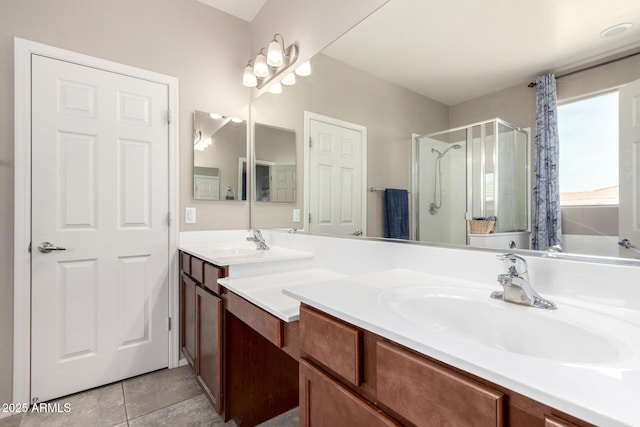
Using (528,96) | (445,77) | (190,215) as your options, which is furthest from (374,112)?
(190,215)

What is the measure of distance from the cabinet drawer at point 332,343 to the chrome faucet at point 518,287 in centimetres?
44

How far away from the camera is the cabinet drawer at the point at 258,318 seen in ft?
3.34

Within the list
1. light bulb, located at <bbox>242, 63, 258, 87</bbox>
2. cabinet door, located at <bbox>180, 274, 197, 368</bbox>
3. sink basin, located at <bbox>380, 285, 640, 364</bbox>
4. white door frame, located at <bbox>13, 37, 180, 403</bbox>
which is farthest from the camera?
light bulb, located at <bbox>242, 63, 258, 87</bbox>

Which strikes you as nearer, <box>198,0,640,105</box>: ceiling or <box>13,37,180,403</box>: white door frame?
<box>198,0,640,105</box>: ceiling

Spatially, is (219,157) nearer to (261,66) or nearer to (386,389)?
(261,66)

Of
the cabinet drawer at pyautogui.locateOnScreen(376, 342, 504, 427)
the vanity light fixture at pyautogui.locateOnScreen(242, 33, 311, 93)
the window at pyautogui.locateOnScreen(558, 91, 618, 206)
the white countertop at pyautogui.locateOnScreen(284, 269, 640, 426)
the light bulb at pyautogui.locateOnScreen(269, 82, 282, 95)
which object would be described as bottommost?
the cabinet drawer at pyautogui.locateOnScreen(376, 342, 504, 427)

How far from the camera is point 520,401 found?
0.45 m

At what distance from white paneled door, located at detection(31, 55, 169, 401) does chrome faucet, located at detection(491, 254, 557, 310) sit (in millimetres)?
2028

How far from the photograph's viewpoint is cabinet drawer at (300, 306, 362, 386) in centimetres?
71

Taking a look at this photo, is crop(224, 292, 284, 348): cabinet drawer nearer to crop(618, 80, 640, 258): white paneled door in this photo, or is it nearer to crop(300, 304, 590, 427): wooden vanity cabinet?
crop(300, 304, 590, 427): wooden vanity cabinet

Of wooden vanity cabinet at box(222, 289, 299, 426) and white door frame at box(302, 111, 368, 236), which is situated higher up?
white door frame at box(302, 111, 368, 236)

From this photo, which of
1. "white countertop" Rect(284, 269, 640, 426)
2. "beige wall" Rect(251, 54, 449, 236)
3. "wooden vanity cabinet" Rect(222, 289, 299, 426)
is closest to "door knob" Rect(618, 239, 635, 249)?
"white countertop" Rect(284, 269, 640, 426)

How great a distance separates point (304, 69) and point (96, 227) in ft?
5.29

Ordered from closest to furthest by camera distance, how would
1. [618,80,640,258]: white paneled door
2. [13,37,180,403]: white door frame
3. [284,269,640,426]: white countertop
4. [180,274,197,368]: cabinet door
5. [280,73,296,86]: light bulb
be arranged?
[284,269,640,426]: white countertop, [618,80,640,258]: white paneled door, [13,37,180,403]: white door frame, [180,274,197,368]: cabinet door, [280,73,296,86]: light bulb
